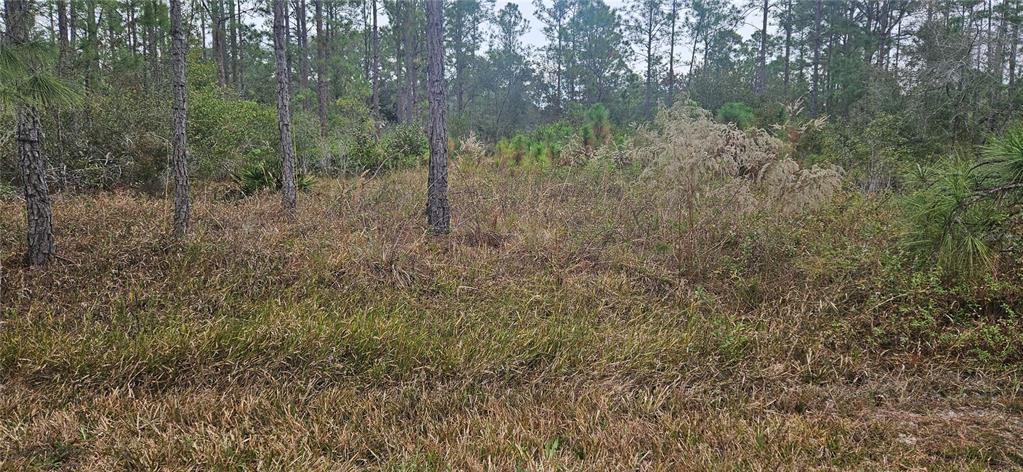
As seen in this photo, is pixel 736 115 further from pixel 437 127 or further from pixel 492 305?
pixel 492 305

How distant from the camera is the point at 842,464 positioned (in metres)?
2.40

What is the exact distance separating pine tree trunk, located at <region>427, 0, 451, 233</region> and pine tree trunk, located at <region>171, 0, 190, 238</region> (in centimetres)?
240

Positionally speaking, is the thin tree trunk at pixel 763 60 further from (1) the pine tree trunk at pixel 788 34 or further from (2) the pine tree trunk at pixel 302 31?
(2) the pine tree trunk at pixel 302 31

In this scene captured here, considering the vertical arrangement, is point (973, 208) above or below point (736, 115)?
below

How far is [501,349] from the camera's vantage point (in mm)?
3514

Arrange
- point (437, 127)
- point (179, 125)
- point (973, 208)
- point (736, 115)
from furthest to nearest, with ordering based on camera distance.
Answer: point (736, 115), point (437, 127), point (179, 125), point (973, 208)

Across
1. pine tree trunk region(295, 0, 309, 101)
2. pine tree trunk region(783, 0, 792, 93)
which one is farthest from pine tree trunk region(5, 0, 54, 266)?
pine tree trunk region(783, 0, 792, 93)

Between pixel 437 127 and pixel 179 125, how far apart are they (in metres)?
2.51

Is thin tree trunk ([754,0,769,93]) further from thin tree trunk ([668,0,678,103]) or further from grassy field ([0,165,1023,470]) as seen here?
grassy field ([0,165,1023,470])

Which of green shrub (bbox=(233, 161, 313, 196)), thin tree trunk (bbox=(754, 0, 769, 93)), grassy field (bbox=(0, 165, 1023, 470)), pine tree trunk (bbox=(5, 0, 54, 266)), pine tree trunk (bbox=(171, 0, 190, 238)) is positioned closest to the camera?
grassy field (bbox=(0, 165, 1023, 470))

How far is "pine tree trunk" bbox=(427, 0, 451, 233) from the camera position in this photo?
5777mm

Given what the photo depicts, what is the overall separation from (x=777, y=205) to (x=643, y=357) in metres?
2.92

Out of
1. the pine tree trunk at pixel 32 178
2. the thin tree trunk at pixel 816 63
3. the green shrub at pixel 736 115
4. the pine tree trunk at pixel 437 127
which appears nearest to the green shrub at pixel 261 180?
the pine tree trunk at pixel 437 127

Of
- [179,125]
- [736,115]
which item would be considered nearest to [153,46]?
[179,125]
